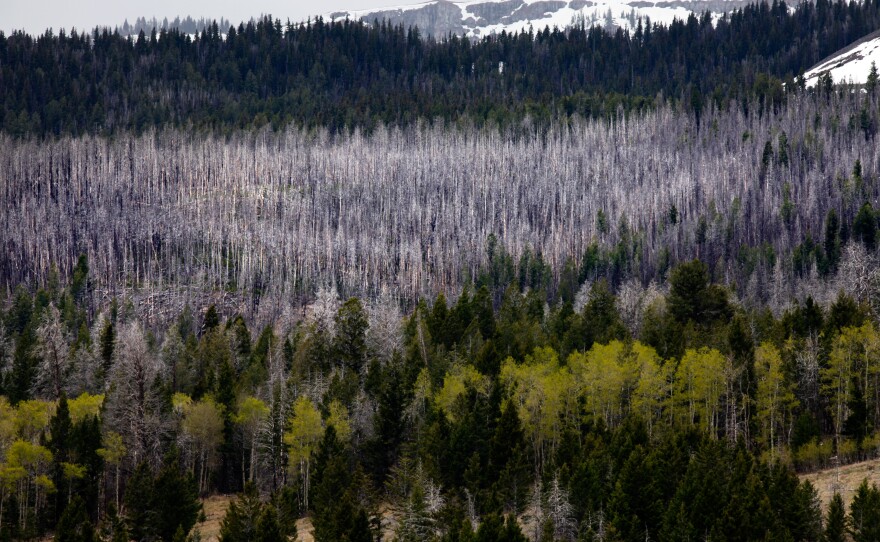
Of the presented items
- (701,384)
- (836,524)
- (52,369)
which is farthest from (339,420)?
(836,524)

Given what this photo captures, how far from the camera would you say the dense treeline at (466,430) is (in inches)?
2461

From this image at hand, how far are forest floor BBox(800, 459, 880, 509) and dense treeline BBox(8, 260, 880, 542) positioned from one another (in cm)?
217

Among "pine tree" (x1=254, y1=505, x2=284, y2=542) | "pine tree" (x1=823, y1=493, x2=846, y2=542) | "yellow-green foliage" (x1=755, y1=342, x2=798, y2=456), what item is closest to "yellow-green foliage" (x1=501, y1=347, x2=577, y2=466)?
"yellow-green foliage" (x1=755, y1=342, x2=798, y2=456)

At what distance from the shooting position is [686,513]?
59250 millimetres

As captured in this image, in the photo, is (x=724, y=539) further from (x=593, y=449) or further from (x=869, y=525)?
(x=593, y=449)

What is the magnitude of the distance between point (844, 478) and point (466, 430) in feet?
77.8

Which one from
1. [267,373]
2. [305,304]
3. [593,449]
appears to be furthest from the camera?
[305,304]

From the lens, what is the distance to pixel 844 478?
226 feet

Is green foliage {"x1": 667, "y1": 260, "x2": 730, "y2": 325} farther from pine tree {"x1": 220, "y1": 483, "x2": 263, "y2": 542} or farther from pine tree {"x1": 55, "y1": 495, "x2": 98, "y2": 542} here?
pine tree {"x1": 55, "y1": 495, "x2": 98, "y2": 542}

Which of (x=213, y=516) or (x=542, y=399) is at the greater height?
(x=542, y=399)

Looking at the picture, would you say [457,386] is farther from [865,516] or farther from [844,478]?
[865,516]

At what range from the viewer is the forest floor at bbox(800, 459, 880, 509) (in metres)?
66.1

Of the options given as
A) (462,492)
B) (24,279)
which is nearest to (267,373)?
(462,492)

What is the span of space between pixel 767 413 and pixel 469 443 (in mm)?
20893
